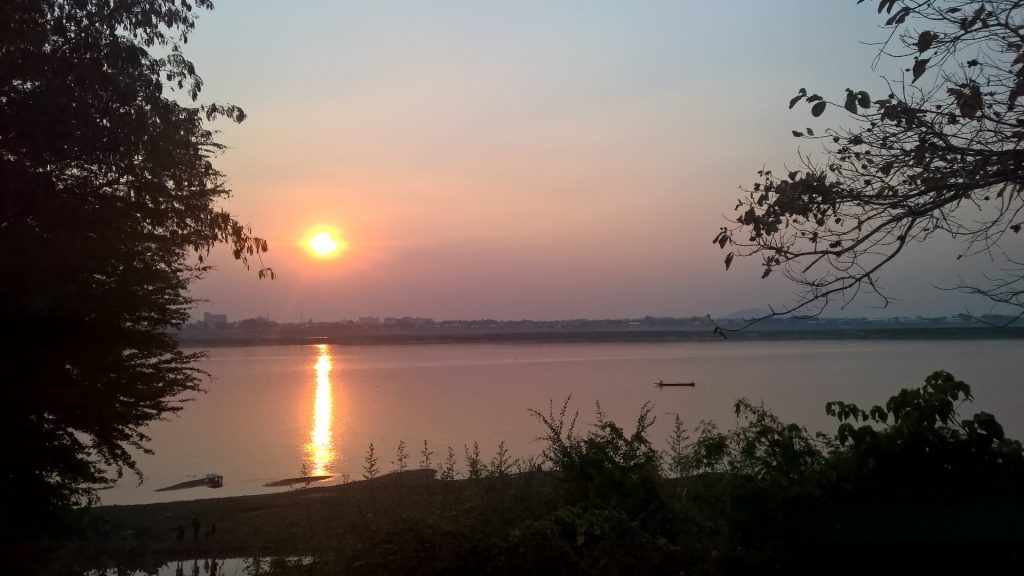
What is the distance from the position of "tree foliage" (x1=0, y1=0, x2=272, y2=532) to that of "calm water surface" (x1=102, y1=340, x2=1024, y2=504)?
6861mm

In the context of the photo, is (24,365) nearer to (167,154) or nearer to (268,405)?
(167,154)

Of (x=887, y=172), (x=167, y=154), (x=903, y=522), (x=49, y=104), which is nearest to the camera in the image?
(x=903, y=522)

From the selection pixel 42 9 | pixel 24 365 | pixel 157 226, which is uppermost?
pixel 42 9

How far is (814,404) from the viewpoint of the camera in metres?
36.0

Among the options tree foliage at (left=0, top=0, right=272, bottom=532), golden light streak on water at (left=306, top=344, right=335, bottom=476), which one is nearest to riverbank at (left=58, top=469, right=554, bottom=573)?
tree foliage at (left=0, top=0, right=272, bottom=532)

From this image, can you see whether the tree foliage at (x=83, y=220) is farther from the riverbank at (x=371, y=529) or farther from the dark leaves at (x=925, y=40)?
the dark leaves at (x=925, y=40)

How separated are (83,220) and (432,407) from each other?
36.0 metres

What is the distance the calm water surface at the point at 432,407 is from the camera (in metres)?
27.6

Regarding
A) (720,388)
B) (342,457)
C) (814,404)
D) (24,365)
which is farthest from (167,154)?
(720,388)

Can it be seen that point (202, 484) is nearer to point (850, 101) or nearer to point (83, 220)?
point (83, 220)

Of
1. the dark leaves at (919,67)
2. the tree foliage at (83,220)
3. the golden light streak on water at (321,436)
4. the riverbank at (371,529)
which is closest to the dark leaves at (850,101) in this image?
the dark leaves at (919,67)

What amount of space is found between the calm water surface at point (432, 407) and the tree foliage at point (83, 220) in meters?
6.86

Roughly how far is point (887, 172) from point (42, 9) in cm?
940

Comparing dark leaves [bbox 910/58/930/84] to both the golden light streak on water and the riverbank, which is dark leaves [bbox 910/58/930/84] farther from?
the golden light streak on water
